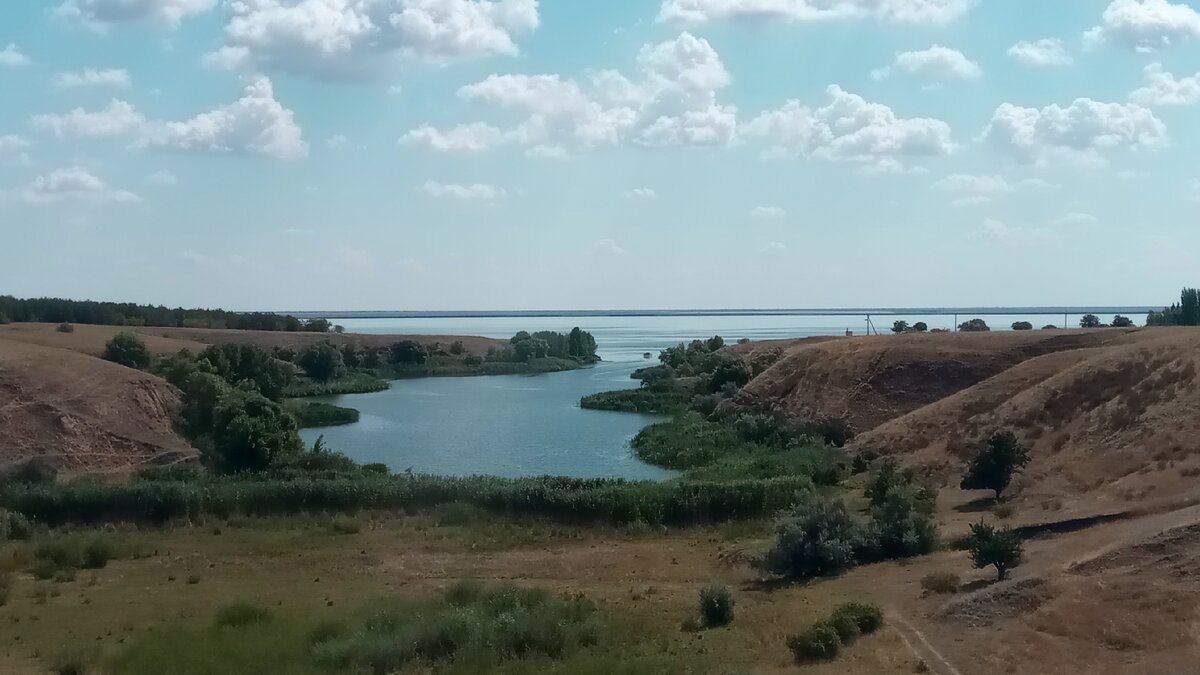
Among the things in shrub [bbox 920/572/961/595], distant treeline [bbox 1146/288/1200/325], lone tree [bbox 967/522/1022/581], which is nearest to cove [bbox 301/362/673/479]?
shrub [bbox 920/572/961/595]

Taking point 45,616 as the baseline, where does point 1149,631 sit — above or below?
above

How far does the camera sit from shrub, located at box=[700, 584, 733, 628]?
18.1 meters

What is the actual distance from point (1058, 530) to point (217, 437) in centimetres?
2941

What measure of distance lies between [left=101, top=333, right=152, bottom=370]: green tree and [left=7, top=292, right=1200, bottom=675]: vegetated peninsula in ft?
55.4

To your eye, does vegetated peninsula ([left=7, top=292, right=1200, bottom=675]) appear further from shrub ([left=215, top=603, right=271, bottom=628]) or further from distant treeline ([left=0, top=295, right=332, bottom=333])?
distant treeline ([left=0, top=295, right=332, bottom=333])

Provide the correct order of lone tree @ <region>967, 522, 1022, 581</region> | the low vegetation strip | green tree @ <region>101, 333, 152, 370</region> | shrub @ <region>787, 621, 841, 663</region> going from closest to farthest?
shrub @ <region>787, 621, 841, 663</region>, lone tree @ <region>967, 522, 1022, 581</region>, the low vegetation strip, green tree @ <region>101, 333, 152, 370</region>

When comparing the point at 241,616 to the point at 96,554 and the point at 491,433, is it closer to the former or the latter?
the point at 96,554

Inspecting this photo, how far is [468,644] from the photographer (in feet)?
54.2

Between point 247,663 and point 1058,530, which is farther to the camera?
point 1058,530

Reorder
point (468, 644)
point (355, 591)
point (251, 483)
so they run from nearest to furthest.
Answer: point (468, 644) < point (355, 591) < point (251, 483)

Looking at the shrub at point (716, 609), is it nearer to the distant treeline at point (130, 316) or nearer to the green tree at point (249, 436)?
the green tree at point (249, 436)

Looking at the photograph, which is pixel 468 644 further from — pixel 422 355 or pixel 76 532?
pixel 422 355

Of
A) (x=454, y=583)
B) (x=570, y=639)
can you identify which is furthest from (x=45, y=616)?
(x=570, y=639)

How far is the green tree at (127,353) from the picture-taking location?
66.3 metres
